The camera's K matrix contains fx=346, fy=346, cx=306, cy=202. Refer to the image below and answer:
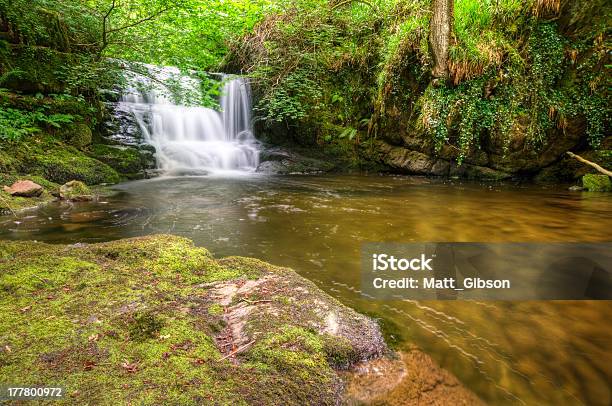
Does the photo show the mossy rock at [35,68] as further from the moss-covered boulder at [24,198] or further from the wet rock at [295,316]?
the wet rock at [295,316]

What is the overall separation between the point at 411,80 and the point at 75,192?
785 centimetres

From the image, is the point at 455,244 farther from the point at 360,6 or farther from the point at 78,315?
the point at 360,6

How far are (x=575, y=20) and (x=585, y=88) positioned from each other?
1394 millimetres

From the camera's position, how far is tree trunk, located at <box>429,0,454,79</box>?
7.51 meters

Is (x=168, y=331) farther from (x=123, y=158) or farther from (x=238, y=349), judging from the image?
(x=123, y=158)

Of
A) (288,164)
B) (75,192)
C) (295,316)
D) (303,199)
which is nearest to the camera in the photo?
(295,316)

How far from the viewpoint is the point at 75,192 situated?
228 inches

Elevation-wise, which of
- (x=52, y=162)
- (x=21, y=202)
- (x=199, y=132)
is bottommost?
(x=21, y=202)

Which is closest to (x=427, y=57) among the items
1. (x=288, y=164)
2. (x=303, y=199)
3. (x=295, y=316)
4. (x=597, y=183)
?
(x=597, y=183)

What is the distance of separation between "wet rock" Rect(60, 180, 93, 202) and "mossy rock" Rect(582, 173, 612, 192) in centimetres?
931

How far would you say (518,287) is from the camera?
255 centimetres

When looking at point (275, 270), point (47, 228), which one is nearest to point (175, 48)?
point (47, 228)

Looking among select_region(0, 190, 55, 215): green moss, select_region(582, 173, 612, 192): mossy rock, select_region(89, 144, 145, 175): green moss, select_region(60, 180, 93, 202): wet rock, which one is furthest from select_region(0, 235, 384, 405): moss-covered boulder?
select_region(582, 173, 612, 192): mossy rock

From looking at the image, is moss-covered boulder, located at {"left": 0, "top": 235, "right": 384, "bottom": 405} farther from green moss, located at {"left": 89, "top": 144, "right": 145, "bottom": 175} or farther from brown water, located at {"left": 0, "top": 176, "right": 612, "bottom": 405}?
green moss, located at {"left": 89, "top": 144, "right": 145, "bottom": 175}
